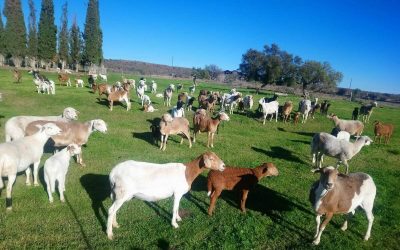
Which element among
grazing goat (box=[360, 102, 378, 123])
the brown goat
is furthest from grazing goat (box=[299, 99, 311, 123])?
the brown goat

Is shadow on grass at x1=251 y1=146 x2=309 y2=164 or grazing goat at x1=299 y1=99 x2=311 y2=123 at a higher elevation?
grazing goat at x1=299 y1=99 x2=311 y2=123

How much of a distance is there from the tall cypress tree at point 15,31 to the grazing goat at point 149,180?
6844cm

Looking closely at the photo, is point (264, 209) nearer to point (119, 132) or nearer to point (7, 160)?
point (7, 160)

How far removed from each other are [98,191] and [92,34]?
222ft

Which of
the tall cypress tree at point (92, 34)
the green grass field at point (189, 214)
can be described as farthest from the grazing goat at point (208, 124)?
the tall cypress tree at point (92, 34)

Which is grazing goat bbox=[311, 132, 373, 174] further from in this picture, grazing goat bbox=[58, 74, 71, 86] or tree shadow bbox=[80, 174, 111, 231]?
grazing goat bbox=[58, 74, 71, 86]

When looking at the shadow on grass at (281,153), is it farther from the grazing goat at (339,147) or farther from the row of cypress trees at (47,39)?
the row of cypress trees at (47,39)

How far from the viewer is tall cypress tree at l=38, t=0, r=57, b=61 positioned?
65.6 m

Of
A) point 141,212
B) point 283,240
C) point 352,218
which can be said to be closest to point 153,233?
point 141,212

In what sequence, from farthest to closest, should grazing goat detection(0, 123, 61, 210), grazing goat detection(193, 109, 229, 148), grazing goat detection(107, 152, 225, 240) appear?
grazing goat detection(193, 109, 229, 148) → grazing goat detection(0, 123, 61, 210) → grazing goat detection(107, 152, 225, 240)

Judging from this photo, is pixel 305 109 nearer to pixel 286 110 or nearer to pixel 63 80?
pixel 286 110

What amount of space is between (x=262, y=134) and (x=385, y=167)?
8.01 meters

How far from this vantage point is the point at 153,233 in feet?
25.6

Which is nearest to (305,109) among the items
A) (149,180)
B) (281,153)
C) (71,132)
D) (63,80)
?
(281,153)
